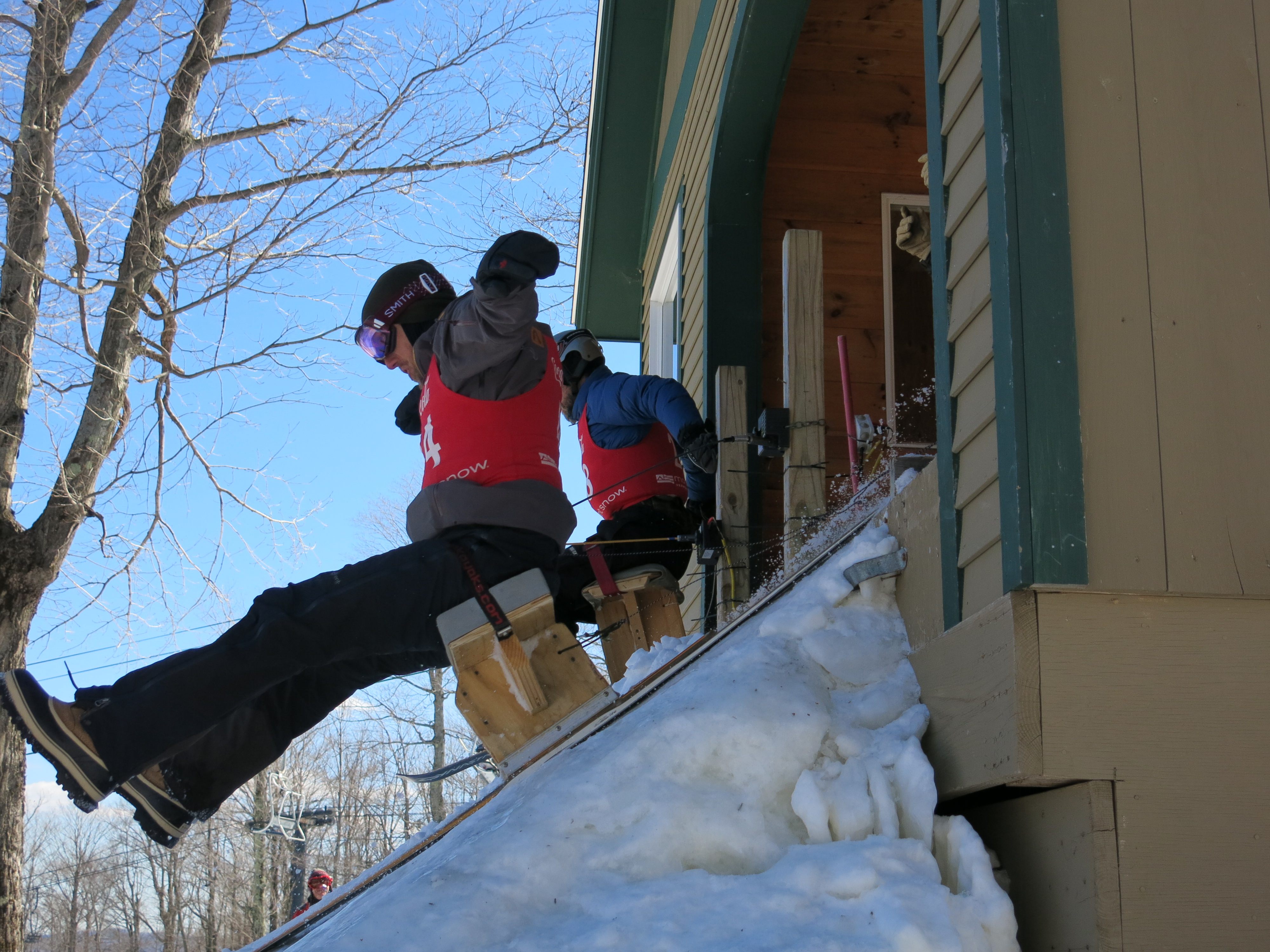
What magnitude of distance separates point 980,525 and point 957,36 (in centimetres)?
115

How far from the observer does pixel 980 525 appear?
2.25 metres

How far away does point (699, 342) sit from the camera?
21.3ft

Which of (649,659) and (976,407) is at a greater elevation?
(976,407)

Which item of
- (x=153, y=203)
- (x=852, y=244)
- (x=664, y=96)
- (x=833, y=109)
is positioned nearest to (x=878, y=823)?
(x=852, y=244)

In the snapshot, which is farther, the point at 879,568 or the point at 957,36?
the point at 879,568

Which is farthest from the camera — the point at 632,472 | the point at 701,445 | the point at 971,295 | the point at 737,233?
the point at 737,233

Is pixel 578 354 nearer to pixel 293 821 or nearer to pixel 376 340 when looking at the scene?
pixel 376 340

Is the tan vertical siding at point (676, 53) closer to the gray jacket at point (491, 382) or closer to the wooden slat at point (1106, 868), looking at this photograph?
the gray jacket at point (491, 382)

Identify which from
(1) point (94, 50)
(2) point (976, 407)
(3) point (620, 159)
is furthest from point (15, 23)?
(2) point (976, 407)

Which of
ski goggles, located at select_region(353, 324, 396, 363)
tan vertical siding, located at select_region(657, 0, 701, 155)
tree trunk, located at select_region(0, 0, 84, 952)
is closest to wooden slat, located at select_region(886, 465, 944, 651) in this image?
ski goggles, located at select_region(353, 324, 396, 363)

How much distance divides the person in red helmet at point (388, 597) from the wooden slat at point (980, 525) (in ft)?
4.78

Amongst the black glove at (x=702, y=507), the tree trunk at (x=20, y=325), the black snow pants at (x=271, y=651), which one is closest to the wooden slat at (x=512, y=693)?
the black snow pants at (x=271, y=651)

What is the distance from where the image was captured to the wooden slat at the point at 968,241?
2305 mm

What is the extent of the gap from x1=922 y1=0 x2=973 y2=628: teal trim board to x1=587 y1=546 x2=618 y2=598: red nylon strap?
5.08ft
